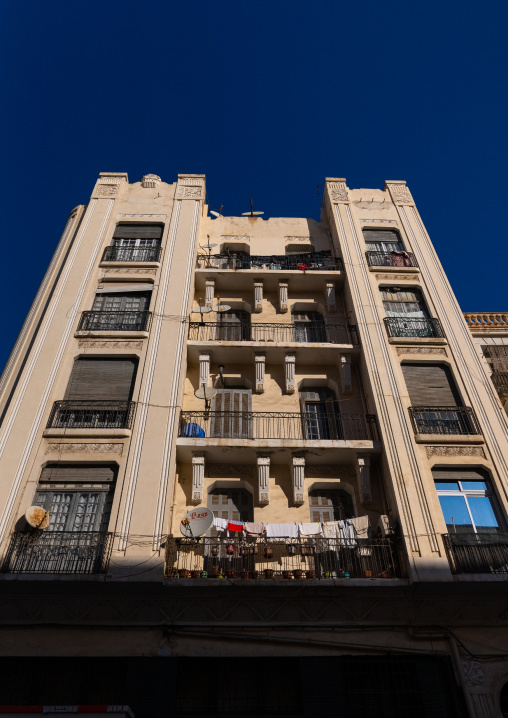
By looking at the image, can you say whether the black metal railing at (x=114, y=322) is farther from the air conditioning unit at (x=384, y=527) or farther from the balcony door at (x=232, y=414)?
the air conditioning unit at (x=384, y=527)

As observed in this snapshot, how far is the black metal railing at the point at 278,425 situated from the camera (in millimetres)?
15883

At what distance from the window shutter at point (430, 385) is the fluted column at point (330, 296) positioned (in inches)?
155

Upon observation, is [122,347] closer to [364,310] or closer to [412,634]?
[364,310]

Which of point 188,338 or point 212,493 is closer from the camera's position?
point 212,493

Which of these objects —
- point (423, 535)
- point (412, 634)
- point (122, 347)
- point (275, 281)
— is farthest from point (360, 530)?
point (275, 281)

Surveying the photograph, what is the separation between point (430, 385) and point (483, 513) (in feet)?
13.7

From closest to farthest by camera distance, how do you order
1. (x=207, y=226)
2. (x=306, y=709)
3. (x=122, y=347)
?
(x=306, y=709), (x=122, y=347), (x=207, y=226)

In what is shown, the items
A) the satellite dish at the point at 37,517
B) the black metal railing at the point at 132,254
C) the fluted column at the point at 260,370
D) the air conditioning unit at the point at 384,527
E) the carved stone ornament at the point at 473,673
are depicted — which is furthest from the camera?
the black metal railing at the point at 132,254

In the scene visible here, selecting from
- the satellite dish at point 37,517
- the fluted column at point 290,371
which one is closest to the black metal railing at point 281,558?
the satellite dish at point 37,517

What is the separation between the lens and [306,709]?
11.0 m

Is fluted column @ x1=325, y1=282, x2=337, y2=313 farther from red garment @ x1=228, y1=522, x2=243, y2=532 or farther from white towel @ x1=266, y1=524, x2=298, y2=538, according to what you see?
red garment @ x1=228, y1=522, x2=243, y2=532

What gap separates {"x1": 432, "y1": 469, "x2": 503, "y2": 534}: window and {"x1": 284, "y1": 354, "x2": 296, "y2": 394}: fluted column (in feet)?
16.2

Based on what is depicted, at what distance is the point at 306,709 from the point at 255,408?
26.8 ft

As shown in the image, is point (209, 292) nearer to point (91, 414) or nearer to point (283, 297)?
point (283, 297)
